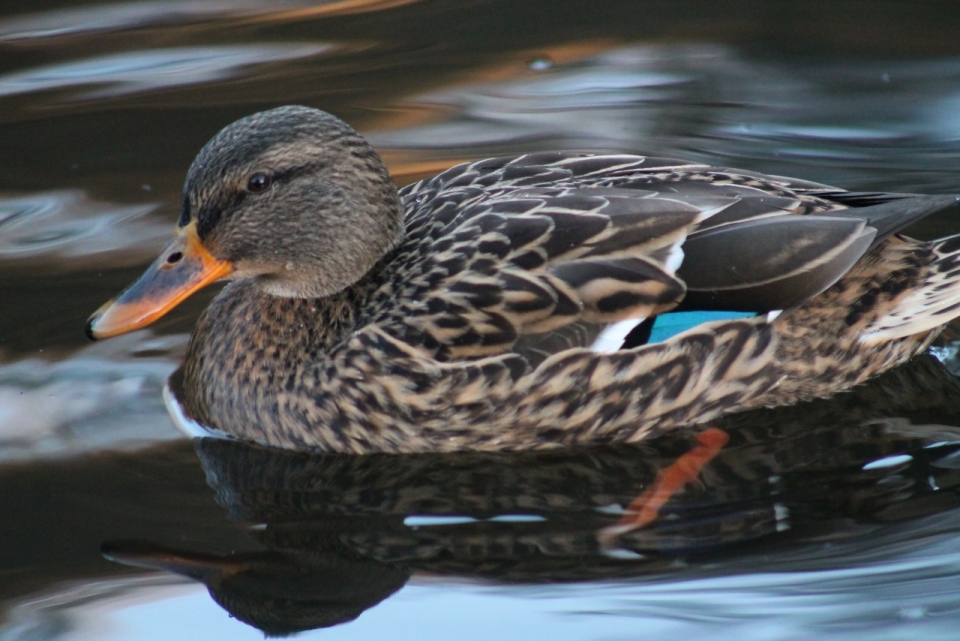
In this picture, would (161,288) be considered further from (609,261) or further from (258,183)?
(609,261)

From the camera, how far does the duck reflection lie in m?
4.73

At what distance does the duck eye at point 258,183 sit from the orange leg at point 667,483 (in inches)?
78.7

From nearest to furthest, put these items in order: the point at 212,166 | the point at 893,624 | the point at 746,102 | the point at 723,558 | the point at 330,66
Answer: the point at 893,624 < the point at 723,558 < the point at 212,166 < the point at 746,102 < the point at 330,66

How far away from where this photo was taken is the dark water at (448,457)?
4590mm

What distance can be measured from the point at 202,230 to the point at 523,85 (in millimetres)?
3796

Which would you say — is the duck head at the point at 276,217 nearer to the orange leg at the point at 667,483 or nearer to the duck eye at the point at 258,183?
the duck eye at the point at 258,183

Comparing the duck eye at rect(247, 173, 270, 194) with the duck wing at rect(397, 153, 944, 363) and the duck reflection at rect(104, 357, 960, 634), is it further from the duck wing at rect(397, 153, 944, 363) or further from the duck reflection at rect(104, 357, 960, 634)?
the duck reflection at rect(104, 357, 960, 634)

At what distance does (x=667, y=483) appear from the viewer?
17.3 ft

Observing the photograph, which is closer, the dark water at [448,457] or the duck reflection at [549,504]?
the dark water at [448,457]

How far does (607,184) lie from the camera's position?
5.79 meters

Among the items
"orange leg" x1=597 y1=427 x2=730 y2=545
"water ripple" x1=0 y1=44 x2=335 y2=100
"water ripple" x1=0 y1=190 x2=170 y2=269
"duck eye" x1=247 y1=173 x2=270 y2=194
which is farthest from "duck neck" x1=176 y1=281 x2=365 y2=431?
"water ripple" x1=0 y1=44 x2=335 y2=100

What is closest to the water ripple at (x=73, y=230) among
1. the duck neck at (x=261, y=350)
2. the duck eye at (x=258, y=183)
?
the duck neck at (x=261, y=350)

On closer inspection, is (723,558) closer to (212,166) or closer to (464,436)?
(464,436)

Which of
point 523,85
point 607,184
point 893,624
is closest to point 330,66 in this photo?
point 523,85
